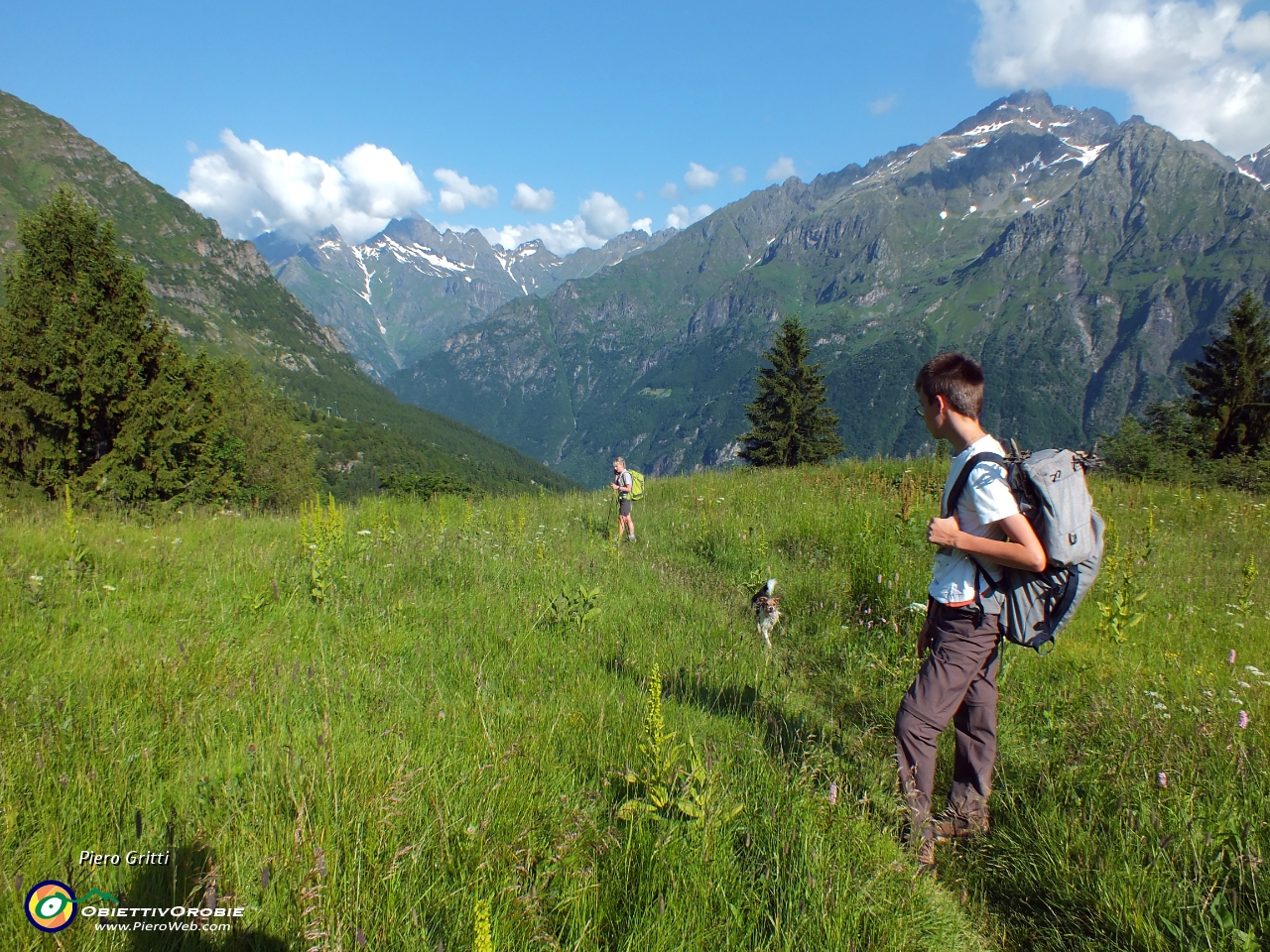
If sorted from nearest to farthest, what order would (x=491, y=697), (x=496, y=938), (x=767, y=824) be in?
1. (x=496, y=938)
2. (x=767, y=824)
3. (x=491, y=697)

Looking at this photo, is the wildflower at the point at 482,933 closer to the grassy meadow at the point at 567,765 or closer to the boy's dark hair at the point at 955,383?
the grassy meadow at the point at 567,765

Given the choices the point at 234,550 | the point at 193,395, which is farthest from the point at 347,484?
the point at 234,550

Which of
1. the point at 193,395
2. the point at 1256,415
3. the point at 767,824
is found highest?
the point at 1256,415

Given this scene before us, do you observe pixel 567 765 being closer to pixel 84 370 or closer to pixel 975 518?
pixel 975 518

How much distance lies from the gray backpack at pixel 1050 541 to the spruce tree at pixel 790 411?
100 ft

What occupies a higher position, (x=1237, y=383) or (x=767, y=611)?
(x=1237, y=383)

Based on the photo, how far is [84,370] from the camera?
1538cm

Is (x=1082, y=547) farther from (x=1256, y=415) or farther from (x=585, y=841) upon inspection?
(x=1256, y=415)

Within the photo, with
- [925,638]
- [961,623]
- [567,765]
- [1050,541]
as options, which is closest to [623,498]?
[925,638]

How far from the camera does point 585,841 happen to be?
240 centimetres

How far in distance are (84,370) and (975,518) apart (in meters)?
20.2

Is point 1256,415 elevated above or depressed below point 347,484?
above

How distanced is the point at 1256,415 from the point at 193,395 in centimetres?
4232

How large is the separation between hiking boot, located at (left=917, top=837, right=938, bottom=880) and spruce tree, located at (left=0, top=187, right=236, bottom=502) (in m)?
18.3
